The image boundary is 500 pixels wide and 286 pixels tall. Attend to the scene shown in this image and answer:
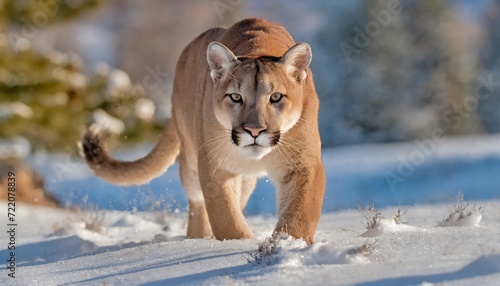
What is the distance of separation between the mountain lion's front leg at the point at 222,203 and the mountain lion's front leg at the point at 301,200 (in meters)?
0.35

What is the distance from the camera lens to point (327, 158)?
54.5 feet

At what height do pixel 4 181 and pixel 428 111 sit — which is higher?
pixel 428 111

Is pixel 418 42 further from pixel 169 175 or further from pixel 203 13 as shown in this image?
pixel 203 13

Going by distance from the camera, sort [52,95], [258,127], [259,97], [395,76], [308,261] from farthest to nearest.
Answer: [395,76] → [52,95] → [259,97] → [258,127] → [308,261]

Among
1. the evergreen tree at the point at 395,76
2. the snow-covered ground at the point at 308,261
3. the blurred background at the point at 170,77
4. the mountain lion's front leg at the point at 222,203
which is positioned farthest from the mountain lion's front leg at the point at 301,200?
the evergreen tree at the point at 395,76

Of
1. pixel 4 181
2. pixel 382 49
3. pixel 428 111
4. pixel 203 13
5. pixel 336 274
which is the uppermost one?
pixel 203 13

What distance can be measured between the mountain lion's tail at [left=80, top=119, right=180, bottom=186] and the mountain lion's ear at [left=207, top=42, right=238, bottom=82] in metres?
1.88

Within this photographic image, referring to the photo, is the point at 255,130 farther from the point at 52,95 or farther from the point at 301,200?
the point at 52,95

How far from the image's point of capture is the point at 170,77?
1347 inches

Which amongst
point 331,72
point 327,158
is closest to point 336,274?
point 327,158

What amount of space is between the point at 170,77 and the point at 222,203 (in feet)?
96.4

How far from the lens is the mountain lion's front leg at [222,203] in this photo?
5.14 meters

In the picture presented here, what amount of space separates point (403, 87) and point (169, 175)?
445 inches

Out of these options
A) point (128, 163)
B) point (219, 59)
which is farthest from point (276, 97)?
point (128, 163)
